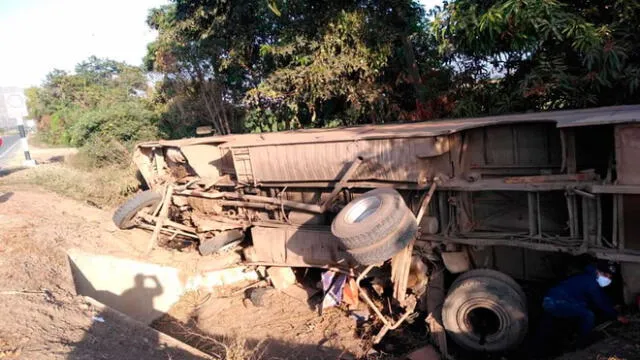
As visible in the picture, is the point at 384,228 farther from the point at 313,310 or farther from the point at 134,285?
the point at 134,285

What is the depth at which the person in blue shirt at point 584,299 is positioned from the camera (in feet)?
14.9

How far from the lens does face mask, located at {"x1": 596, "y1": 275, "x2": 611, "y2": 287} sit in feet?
14.8

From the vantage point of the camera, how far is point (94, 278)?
25.4ft

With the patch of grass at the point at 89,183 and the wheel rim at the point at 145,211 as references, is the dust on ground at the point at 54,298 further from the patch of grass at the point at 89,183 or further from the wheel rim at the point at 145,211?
the patch of grass at the point at 89,183

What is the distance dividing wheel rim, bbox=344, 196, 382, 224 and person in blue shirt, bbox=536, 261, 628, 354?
2.12 metres

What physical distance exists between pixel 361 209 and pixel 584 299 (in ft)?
8.41

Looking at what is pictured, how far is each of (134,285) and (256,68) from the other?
7.44 meters

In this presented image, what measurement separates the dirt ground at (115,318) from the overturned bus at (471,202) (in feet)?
2.41

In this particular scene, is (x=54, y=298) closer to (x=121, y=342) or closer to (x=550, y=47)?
(x=121, y=342)

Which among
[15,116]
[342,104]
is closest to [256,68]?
[342,104]

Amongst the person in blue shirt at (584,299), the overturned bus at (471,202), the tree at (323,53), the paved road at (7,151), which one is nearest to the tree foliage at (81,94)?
the paved road at (7,151)

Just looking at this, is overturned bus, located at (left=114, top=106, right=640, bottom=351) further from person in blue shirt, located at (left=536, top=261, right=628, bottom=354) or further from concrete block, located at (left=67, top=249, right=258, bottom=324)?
concrete block, located at (left=67, top=249, right=258, bottom=324)

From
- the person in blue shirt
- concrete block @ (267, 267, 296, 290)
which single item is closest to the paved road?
concrete block @ (267, 267, 296, 290)

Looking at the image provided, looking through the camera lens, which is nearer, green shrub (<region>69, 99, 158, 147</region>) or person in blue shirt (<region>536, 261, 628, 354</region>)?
person in blue shirt (<region>536, 261, 628, 354</region>)
